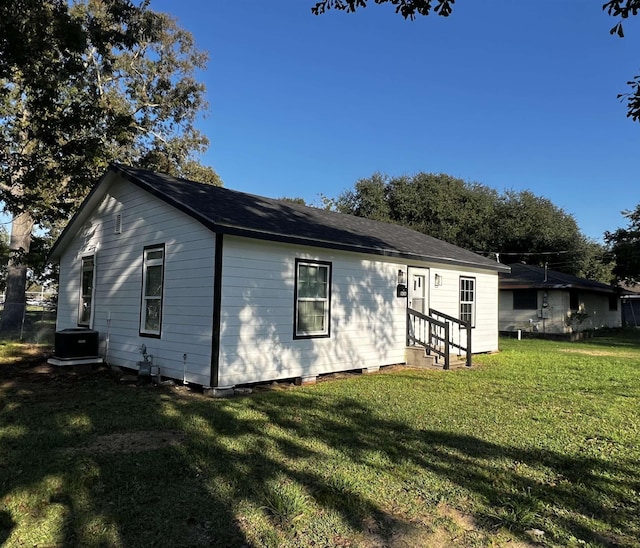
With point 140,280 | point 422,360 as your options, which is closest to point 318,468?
point 140,280

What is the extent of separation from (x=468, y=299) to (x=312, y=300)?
616 cm

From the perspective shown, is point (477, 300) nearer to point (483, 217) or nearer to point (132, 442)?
point (132, 442)

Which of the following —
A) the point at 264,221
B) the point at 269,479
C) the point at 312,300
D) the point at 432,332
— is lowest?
the point at 269,479

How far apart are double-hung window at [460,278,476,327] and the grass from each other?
561 cm

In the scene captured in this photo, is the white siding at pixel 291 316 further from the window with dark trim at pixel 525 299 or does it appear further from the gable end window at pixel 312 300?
the window with dark trim at pixel 525 299

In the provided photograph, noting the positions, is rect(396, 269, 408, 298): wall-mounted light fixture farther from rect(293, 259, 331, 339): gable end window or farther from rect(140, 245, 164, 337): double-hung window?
rect(140, 245, 164, 337): double-hung window

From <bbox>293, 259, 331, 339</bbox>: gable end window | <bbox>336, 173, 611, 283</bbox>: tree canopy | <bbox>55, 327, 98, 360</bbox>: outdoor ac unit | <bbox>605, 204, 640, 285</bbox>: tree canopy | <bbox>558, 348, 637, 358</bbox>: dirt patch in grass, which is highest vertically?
<bbox>336, 173, 611, 283</bbox>: tree canopy

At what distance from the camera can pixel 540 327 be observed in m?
21.4

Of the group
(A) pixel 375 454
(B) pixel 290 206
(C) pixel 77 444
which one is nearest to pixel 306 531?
(A) pixel 375 454

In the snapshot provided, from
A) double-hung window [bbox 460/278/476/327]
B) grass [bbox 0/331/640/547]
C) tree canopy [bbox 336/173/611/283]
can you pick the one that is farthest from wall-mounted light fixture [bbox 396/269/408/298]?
tree canopy [bbox 336/173/611/283]

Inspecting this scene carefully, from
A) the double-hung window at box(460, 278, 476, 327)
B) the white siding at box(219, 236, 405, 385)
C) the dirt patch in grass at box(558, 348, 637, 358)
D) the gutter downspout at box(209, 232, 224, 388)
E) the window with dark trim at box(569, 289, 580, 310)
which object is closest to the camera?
the gutter downspout at box(209, 232, 224, 388)

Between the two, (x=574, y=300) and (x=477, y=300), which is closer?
(x=477, y=300)

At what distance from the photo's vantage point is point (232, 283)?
7.74 m

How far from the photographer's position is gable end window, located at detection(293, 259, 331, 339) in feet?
29.1
